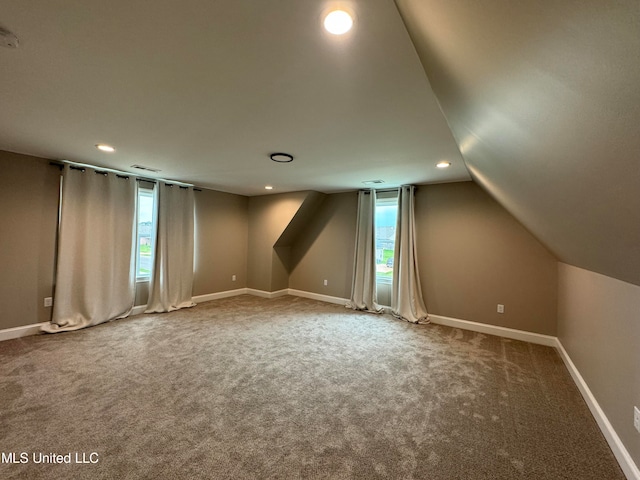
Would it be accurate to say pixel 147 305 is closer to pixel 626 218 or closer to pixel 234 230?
pixel 234 230

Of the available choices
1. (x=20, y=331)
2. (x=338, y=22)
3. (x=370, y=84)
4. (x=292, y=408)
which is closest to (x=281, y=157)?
(x=370, y=84)

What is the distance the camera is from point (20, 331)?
3.22 meters

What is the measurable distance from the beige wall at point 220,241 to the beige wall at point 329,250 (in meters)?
1.19

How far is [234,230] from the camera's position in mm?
5789

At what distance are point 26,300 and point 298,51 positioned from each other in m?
4.29

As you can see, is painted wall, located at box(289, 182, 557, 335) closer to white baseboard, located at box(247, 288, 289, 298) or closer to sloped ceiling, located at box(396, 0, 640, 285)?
sloped ceiling, located at box(396, 0, 640, 285)

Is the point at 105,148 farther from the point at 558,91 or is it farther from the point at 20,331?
the point at 558,91

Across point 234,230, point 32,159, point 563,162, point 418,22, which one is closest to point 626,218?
point 563,162

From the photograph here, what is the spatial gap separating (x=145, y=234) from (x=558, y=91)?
5138mm

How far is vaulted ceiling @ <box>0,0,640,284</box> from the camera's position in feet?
2.00

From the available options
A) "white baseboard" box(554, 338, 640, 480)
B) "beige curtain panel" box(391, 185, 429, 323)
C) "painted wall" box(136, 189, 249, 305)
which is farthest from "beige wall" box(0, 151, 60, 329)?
"white baseboard" box(554, 338, 640, 480)

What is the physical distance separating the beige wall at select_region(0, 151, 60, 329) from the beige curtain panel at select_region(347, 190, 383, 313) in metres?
4.33

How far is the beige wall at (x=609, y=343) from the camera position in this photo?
1.58m

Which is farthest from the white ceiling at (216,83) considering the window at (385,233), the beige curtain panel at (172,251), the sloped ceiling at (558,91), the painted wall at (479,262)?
the window at (385,233)
